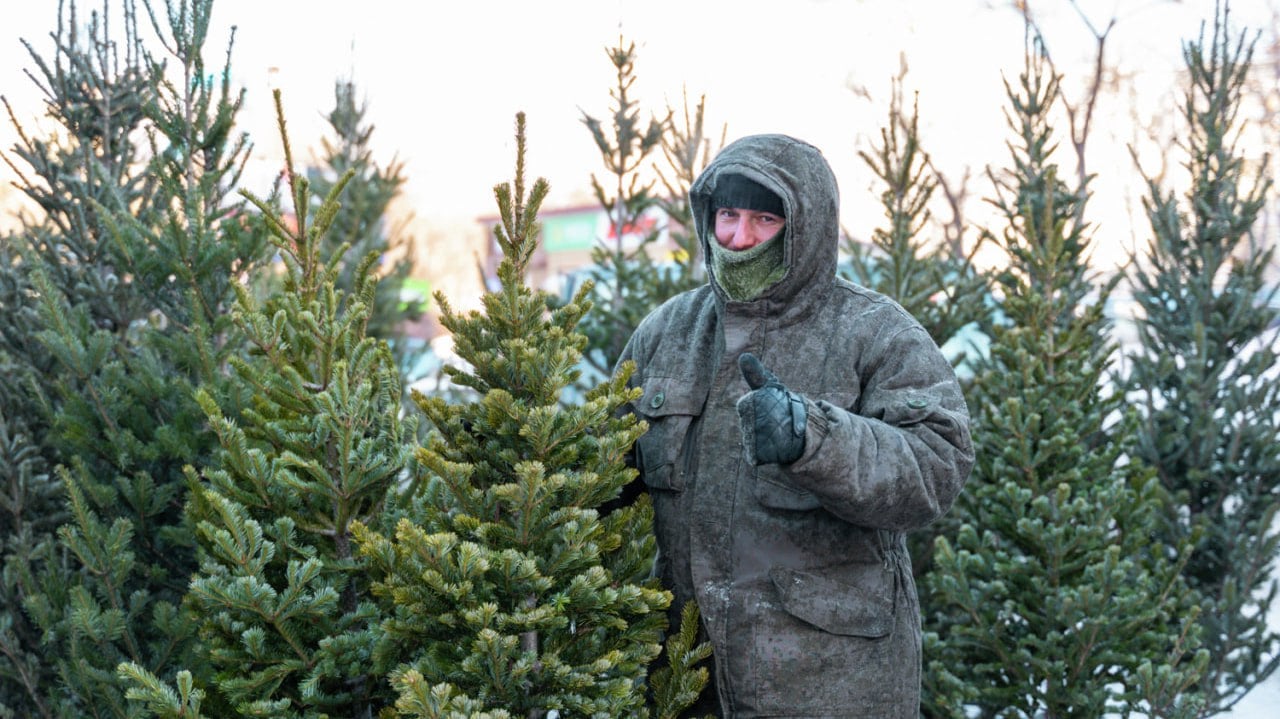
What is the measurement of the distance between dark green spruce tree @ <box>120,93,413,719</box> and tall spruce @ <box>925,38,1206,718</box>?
8.52ft

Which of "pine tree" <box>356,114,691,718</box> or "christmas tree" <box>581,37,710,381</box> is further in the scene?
"christmas tree" <box>581,37,710,381</box>

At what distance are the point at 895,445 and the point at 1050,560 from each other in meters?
2.37

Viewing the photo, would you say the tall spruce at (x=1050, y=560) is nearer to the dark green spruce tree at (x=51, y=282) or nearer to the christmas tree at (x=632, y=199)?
the christmas tree at (x=632, y=199)

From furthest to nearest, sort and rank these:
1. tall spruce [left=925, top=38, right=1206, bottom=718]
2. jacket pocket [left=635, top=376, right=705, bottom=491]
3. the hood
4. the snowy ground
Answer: the snowy ground
tall spruce [left=925, top=38, right=1206, bottom=718]
jacket pocket [left=635, top=376, right=705, bottom=491]
the hood

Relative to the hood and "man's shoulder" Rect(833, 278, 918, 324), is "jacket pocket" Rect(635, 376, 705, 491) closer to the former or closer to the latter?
the hood

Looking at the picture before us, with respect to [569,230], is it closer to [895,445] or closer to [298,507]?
[298,507]

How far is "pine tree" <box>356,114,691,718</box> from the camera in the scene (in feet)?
7.70

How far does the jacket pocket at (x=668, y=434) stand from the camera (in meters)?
2.87

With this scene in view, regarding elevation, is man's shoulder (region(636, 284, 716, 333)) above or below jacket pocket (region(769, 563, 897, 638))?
above

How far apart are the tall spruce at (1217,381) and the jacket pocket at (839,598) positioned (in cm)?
413

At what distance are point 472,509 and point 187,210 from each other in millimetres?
2299

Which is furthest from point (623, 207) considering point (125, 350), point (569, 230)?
point (569, 230)

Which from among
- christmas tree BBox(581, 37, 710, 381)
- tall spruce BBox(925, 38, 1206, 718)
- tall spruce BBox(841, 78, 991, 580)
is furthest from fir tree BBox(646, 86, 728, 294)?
tall spruce BBox(925, 38, 1206, 718)

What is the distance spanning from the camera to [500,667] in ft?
7.67
